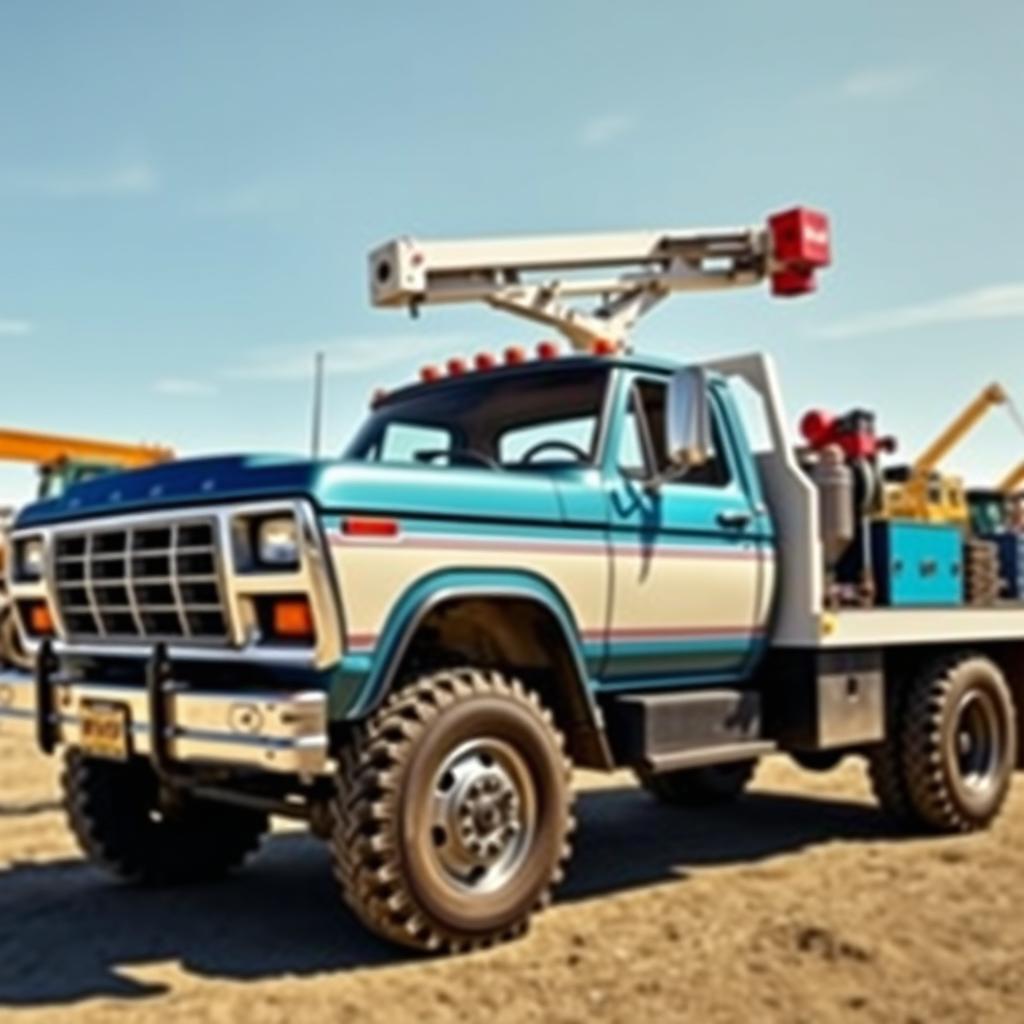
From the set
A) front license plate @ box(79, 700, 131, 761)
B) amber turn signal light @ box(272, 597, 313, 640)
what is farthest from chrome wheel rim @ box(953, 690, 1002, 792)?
front license plate @ box(79, 700, 131, 761)

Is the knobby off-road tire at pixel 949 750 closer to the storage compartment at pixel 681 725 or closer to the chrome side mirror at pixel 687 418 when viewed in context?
the storage compartment at pixel 681 725

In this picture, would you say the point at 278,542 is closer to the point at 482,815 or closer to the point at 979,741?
the point at 482,815

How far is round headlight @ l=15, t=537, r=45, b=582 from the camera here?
19.8ft

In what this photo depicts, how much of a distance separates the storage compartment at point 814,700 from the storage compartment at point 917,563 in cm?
59

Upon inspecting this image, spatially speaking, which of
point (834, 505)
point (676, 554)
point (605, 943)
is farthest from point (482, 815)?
point (834, 505)

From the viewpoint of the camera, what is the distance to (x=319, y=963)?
16.5ft

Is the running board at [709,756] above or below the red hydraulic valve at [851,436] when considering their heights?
below

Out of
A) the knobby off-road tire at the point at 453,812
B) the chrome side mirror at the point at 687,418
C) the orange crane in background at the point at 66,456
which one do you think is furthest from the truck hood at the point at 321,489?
the orange crane in background at the point at 66,456

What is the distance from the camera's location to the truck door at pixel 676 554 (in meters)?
5.92

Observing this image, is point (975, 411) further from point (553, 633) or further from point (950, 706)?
point (553, 633)

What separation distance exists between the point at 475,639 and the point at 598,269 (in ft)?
16.1

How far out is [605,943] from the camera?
5219 mm

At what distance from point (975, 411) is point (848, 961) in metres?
18.9

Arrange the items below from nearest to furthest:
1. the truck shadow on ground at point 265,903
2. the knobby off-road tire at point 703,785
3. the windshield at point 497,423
A: 1. the truck shadow on ground at point 265,903
2. the windshield at point 497,423
3. the knobby off-road tire at point 703,785
